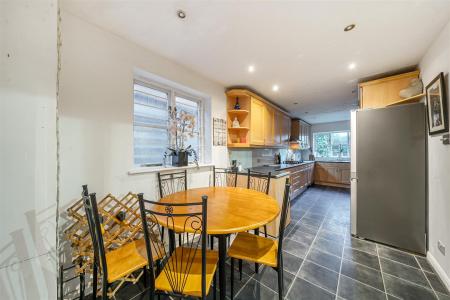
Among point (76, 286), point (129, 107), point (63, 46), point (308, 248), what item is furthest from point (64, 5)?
point (308, 248)

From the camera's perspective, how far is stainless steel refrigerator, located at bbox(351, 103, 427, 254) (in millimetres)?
1932

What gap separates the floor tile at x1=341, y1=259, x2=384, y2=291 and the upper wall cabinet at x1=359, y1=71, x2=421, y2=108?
2.09 metres

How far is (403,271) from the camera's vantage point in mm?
1677

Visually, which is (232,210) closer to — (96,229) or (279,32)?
(96,229)

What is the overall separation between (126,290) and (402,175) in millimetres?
3283

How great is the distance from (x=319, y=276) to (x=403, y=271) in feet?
2.94

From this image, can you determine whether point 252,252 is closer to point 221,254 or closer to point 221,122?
point 221,254

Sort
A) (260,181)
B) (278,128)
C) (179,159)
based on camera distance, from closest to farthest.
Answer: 1. (179,159)
2. (260,181)
3. (278,128)

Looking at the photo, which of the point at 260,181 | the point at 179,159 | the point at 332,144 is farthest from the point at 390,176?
the point at 332,144

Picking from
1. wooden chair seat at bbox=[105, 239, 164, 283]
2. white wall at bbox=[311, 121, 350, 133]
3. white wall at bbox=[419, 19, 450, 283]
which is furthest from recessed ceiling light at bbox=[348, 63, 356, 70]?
white wall at bbox=[311, 121, 350, 133]

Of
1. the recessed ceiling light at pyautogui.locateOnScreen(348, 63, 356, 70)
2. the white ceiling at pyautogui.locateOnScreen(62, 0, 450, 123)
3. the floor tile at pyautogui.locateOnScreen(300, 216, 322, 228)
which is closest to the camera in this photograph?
the white ceiling at pyautogui.locateOnScreen(62, 0, 450, 123)

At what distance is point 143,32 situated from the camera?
5.30ft

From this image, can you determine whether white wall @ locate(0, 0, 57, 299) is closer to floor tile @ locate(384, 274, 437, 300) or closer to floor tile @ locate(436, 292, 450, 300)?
floor tile @ locate(384, 274, 437, 300)

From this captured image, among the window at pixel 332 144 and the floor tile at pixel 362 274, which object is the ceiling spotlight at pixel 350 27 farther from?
the window at pixel 332 144
